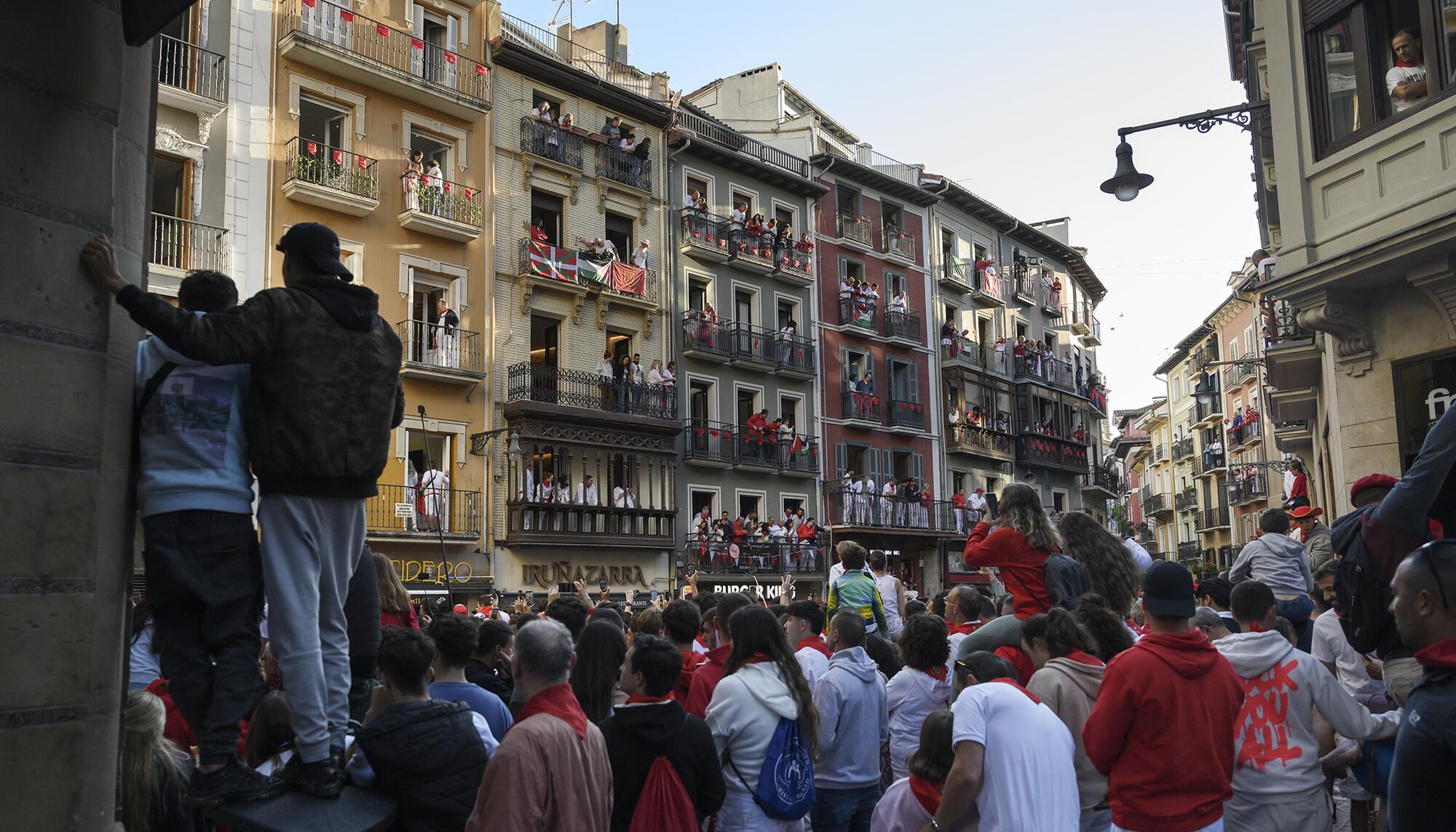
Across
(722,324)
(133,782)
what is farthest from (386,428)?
(722,324)

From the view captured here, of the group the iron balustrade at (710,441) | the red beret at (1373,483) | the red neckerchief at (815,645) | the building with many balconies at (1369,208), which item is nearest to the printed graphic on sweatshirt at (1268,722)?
the red beret at (1373,483)

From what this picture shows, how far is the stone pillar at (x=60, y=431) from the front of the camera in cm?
339

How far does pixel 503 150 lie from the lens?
29562mm

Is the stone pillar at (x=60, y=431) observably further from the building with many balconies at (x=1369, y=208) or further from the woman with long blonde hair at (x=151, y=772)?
the building with many balconies at (x=1369, y=208)

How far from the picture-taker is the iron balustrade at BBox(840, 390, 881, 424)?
127 feet

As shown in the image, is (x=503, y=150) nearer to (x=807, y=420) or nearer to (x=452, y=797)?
(x=807, y=420)

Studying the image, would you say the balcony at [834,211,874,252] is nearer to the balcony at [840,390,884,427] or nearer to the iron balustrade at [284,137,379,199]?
the balcony at [840,390,884,427]

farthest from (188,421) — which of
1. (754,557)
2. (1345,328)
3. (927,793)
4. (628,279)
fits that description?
(754,557)

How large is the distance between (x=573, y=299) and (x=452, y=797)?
1058 inches

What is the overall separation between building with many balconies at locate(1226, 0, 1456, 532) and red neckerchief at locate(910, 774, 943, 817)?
9324 mm

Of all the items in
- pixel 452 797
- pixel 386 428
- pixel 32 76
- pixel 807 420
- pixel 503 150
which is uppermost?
pixel 503 150

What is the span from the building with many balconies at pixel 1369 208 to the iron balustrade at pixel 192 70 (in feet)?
63.0

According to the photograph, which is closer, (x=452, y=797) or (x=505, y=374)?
(x=452, y=797)

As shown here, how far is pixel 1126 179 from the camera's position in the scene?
13305mm
